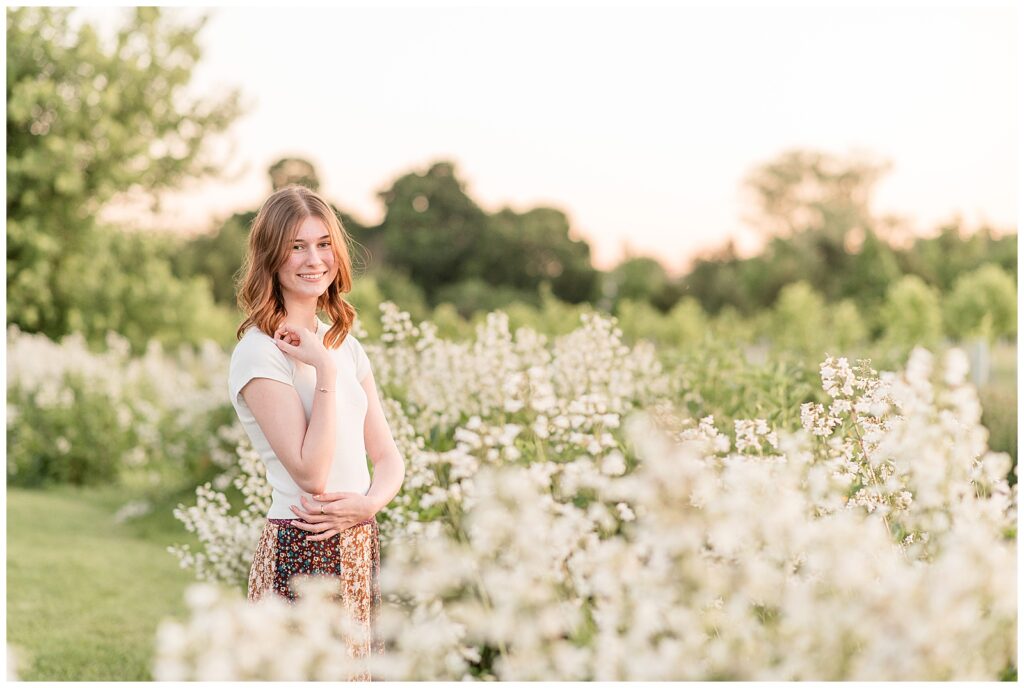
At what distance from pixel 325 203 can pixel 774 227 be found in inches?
1849

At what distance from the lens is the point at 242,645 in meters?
2.09

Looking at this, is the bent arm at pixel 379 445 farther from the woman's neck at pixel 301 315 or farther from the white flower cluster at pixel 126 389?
the white flower cluster at pixel 126 389

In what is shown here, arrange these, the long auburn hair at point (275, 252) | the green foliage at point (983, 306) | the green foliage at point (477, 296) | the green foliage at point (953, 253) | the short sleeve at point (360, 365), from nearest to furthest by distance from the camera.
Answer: the long auburn hair at point (275, 252) < the short sleeve at point (360, 365) < the green foliage at point (983, 306) < the green foliage at point (953, 253) < the green foliage at point (477, 296)

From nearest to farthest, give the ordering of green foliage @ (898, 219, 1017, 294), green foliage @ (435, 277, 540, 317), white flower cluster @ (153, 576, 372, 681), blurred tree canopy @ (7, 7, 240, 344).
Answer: white flower cluster @ (153, 576, 372, 681) < blurred tree canopy @ (7, 7, 240, 344) < green foliage @ (898, 219, 1017, 294) < green foliage @ (435, 277, 540, 317)

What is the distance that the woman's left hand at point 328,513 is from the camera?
2.72 metres

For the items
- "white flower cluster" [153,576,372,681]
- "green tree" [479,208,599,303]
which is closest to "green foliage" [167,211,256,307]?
"green tree" [479,208,599,303]

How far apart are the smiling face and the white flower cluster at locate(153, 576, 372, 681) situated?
99 centimetres

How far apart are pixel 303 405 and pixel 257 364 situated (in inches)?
7.4

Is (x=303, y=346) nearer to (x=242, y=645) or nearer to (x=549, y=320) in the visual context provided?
(x=242, y=645)

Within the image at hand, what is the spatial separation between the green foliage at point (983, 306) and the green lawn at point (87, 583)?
19.2 meters

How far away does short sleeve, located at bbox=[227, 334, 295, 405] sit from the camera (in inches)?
104

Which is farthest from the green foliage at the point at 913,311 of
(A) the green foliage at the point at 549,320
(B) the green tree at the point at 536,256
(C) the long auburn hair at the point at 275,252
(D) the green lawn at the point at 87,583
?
(C) the long auburn hair at the point at 275,252

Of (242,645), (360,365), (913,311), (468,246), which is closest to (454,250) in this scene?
(468,246)

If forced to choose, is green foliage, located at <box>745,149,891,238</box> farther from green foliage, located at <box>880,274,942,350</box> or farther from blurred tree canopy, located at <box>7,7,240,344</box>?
blurred tree canopy, located at <box>7,7,240,344</box>
